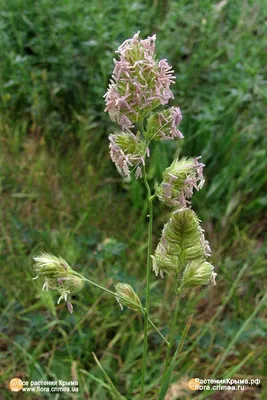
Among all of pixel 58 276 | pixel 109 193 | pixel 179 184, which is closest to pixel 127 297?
pixel 58 276

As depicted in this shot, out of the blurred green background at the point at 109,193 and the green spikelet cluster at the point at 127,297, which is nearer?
the green spikelet cluster at the point at 127,297

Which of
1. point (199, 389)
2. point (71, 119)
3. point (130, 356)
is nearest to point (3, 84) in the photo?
point (71, 119)

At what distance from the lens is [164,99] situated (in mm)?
1118

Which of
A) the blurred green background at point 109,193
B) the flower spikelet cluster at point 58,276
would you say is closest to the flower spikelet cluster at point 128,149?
the flower spikelet cluster at point 58,276

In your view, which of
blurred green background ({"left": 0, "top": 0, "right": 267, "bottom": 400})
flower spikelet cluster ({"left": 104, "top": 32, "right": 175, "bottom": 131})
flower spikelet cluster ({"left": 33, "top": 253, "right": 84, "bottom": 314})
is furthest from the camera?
blurred green background ({"left": 0, "top": 0, "right": 267, "bottom": 400})

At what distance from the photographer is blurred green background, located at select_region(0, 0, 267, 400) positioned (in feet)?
6.78

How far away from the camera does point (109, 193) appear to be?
2713mm

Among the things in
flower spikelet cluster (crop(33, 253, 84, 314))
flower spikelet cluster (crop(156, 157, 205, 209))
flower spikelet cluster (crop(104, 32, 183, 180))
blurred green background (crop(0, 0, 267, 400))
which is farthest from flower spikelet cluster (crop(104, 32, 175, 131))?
blurred green background (crop(0, 0, 267, 400))

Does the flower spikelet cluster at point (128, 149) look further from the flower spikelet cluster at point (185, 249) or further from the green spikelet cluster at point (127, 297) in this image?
the green spikelet cluster at point (127, 297)

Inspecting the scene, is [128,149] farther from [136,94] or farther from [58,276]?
[58,276]

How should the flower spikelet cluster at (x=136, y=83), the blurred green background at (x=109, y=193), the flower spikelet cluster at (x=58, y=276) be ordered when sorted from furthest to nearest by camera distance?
the blurred green background at (x=109, y=193)
the flower spikelet cluster at (x=58, y=276)
the flower spikelet cluster at (x=136, y=83)

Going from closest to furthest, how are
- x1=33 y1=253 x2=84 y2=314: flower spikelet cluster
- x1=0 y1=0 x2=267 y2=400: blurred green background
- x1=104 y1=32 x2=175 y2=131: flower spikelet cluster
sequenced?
x1=104 y1=32 x2=175 y2=131: flower spikelet cluster → x1=33 y1=253 x2=84 y2=314: flower spikelet cluster → x1=0 y1=0 x2=267 y2=400: blurred green background

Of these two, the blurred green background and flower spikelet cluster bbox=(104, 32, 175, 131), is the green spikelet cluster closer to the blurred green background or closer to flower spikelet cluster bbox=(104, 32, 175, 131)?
flower spikelet cluster bbox=(104, 32, 175, 131)

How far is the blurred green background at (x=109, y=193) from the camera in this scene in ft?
Result: 6.78
